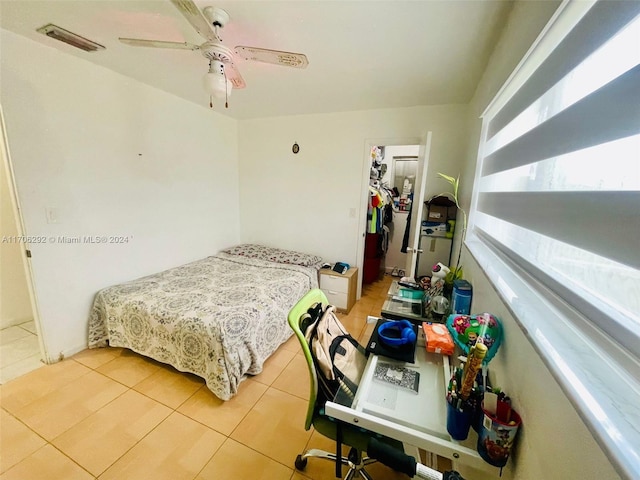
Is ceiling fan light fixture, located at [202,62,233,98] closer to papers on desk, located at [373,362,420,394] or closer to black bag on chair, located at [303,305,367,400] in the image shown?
black bag on chair, located at [303,305,367,400]

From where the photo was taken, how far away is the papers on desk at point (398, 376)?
3.25 feet

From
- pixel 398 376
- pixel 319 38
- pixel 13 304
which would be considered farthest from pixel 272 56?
pixel 13 304

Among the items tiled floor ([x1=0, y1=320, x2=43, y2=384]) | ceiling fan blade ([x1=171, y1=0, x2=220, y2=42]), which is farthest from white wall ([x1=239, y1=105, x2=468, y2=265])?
tiled floor ([x1=0, y1=320, x2=43, y2=384])

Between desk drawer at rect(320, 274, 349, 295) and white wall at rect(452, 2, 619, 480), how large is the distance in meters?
1.79

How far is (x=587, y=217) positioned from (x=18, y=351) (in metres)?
3.75

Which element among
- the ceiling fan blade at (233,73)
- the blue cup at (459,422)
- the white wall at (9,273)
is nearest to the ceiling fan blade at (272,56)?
the ceiling fan blade at (233,73)

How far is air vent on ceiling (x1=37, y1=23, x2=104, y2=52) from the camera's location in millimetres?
1575

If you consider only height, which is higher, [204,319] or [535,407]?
[535,407]

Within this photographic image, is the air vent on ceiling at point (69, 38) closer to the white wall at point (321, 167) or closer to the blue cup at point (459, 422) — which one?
the white wall at point (321, 167)

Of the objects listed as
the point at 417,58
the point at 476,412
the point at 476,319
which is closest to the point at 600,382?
the point at 476,412

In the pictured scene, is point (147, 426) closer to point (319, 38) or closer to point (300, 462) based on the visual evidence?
point (300, 462)

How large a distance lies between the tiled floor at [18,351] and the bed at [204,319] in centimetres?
40

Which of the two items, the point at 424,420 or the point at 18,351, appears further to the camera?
the point at 18,351

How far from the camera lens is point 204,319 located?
1.78 m
